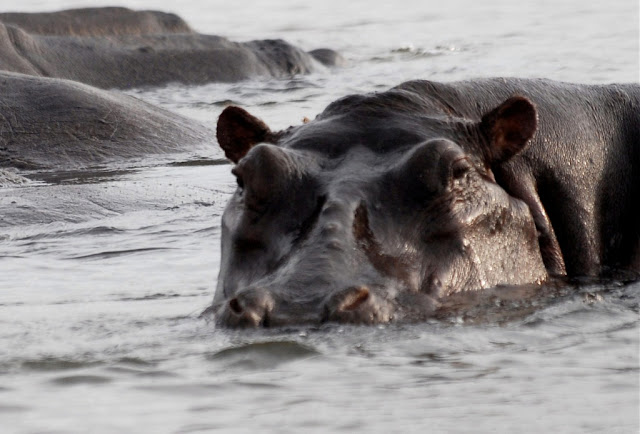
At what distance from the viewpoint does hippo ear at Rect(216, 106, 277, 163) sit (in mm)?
6383

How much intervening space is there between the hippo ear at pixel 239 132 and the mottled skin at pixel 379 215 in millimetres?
49

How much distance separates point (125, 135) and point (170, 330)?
6.26 meters

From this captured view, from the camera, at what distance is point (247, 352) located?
504 cm

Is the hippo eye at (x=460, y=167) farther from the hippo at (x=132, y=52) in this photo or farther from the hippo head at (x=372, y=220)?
the hippo at (x=132, y=52)

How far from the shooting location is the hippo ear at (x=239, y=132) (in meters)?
6.38

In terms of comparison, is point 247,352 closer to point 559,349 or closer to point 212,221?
point 559,349

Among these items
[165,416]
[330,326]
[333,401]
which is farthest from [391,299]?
[165,416]

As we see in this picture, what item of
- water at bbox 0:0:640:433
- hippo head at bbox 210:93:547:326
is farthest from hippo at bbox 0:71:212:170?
hippo head at bbox 210:93:547:326

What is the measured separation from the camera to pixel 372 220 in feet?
18.1

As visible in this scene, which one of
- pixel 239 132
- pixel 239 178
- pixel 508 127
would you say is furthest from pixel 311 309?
pixel 239 132

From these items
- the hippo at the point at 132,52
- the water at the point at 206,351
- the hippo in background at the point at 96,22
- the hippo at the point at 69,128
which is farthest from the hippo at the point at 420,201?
the hippo in background at the point at 96,22

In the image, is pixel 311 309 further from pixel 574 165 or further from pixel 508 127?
pixel 574 165

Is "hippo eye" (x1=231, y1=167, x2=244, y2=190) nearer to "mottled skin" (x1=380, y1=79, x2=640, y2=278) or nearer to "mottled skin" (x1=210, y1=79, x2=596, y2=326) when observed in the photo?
"mottled skin" (x1=210, y1=79, x2=596, y2=326)

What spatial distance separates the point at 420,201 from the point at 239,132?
1.15 m
